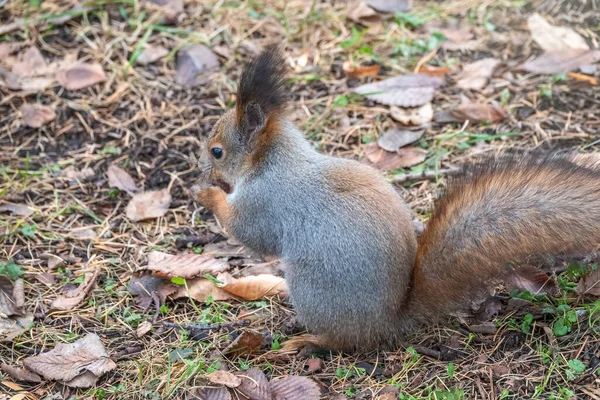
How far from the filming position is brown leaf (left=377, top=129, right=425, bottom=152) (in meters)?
3.96

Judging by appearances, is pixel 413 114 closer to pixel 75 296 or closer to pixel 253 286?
pixel 253 286

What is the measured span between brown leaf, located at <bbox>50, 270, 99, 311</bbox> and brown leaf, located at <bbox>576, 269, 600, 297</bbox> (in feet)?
6.41

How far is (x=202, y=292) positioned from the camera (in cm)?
324

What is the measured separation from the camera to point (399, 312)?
2797 millimetres

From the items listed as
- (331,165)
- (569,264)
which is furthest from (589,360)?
(331,165)

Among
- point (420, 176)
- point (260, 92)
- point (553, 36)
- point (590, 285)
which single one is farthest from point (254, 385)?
point (553, 36)

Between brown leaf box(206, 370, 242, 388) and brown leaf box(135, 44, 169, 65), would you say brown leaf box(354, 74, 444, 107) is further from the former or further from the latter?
brown leaf box(206, 370, 242, 388)

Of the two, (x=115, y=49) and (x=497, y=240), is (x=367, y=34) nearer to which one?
(x=115, y=49)

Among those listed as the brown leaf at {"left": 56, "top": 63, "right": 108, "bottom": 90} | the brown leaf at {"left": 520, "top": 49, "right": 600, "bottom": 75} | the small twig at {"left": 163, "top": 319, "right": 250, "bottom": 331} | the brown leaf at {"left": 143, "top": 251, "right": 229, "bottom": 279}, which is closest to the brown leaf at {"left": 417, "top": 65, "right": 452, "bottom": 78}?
the brown leaf at {"left": 520, "top": 49, "right": 600, "bottom": 75}

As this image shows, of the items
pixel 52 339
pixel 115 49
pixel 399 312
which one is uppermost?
pixel 115 49

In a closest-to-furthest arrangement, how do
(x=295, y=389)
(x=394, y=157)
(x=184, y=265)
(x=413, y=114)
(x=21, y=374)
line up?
(x=295, y=389)
(x=21, y=374)
(x=184, y=265)
(x=394, y=157)
(x=413, y=114)

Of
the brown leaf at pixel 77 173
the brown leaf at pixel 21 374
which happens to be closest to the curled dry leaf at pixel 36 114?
the brown leaf at pixel 77 173

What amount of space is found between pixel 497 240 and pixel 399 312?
482 millimetres

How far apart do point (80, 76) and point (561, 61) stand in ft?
8.90
